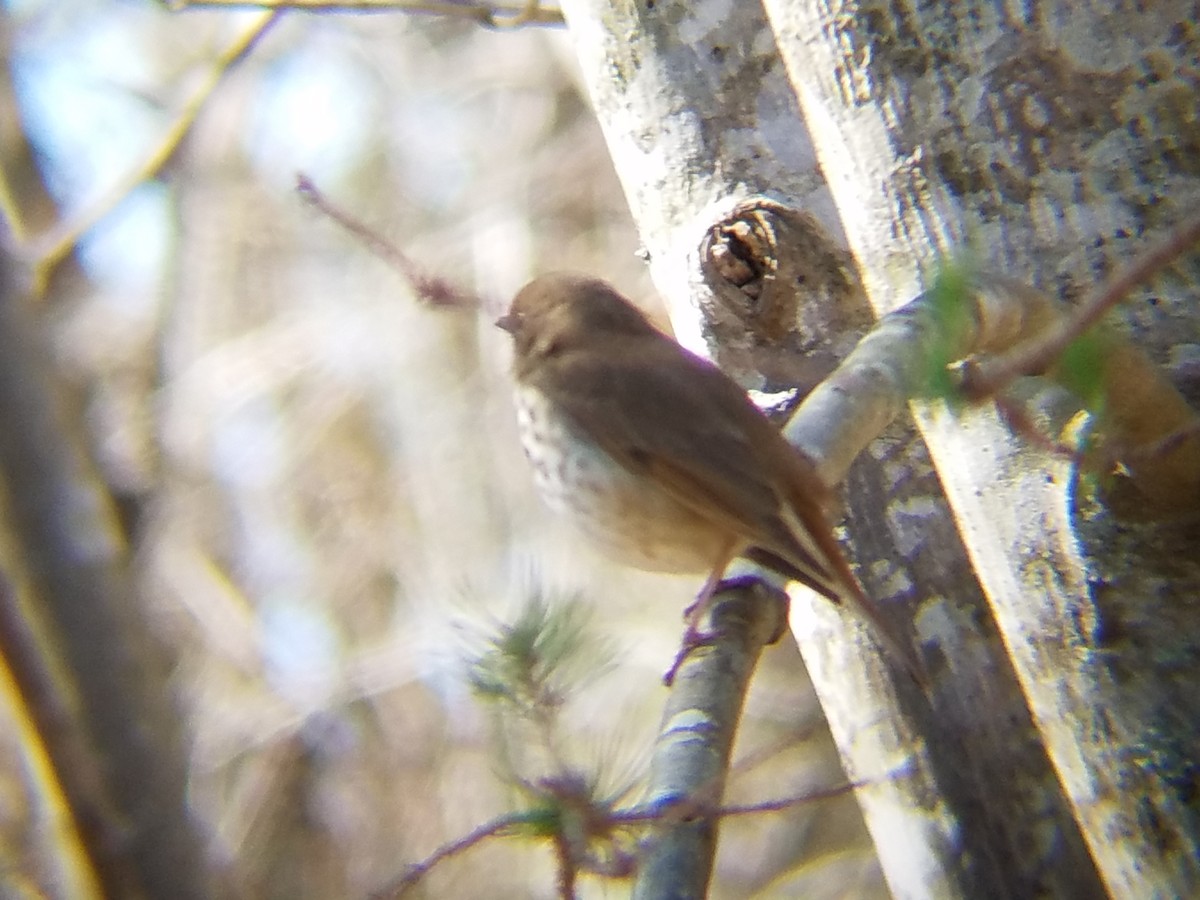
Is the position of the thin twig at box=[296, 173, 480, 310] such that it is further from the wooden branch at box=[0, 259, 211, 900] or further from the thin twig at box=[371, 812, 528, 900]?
the thin twig at box=[371, 812, 528, 900]

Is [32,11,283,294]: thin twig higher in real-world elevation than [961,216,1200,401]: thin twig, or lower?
higher

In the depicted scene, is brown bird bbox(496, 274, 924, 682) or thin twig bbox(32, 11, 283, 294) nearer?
brown bird bbox(496, 274, 924, 682)

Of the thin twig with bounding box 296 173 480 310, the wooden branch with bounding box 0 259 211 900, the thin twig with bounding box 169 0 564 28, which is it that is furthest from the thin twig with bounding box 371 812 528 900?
the thin twig with bounding box 169 0 564 28

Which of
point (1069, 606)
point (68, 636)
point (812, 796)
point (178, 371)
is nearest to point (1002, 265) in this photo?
point (1069, 606)

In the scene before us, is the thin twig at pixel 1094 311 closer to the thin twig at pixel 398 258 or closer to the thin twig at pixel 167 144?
the thin twig at pixel 398 258

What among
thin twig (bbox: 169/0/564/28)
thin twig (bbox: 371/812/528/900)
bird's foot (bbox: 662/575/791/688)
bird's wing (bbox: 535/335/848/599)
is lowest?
bird's foot (bbox: 662/575/791/688)

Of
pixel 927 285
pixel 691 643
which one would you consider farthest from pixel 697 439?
pixel 927 285
